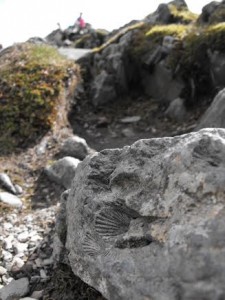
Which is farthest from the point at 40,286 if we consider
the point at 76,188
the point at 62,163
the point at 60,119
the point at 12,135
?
the point at 60,119

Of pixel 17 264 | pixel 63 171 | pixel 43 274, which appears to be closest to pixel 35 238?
pixel 17 264

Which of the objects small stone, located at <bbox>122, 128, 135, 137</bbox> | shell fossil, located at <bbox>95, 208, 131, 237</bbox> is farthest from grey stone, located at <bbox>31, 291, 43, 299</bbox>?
small stone, located at <bbox>122, 128, 135, 137</bbox>

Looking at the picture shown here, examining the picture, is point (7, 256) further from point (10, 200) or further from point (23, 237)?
point (10, 200)

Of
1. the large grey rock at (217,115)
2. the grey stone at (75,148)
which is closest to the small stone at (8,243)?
the grey stone at (75,148)

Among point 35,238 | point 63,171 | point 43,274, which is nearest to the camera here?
point 43,274

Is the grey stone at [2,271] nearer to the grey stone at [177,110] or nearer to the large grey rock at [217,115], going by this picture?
the large grey rock at [217,115]
